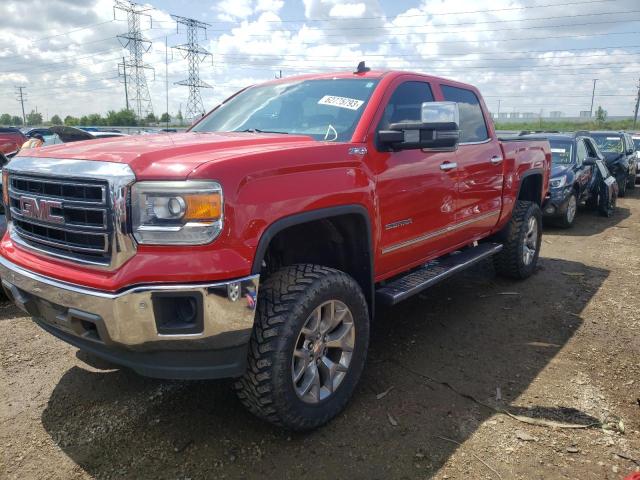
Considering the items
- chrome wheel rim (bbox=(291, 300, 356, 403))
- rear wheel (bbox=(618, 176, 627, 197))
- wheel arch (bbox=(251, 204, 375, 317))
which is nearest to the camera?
chrome wheel rim (bbox=(291, 300, 356, 403))

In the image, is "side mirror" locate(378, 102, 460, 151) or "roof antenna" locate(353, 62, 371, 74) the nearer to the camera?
"side mirror" locate(378, 102, 460, 151)

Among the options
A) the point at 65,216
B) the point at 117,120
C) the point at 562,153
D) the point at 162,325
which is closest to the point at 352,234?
the point at 162,325

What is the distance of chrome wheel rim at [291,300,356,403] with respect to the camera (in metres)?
2.86

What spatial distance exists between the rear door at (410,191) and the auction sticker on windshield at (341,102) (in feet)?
0.62

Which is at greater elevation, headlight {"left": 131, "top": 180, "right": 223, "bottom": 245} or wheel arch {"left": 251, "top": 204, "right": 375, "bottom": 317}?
headlight {"left": 131, "top": 180, "right": 223, "bottom": 245}

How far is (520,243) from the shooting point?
570 cm

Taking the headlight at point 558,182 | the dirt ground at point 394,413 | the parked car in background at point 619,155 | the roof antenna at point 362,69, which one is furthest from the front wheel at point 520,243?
the parked car in background at point 619,155

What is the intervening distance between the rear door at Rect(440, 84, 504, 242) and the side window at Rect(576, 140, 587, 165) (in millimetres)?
6280

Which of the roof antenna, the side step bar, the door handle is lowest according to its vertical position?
the side step bar

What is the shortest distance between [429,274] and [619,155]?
12707 millimetres

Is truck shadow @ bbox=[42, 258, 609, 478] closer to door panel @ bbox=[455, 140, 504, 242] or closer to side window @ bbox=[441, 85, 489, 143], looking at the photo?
door panel @ bbox=[455, 140, 504, 242]

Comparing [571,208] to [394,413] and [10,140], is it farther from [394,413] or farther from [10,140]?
[10,140]

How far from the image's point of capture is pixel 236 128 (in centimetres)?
384

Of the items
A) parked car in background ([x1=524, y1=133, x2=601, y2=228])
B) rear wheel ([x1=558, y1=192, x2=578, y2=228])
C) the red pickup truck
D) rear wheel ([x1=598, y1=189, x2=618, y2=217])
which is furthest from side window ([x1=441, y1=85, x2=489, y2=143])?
rear wheel ([x1=598, y1=189, x2=618, y2=217])
